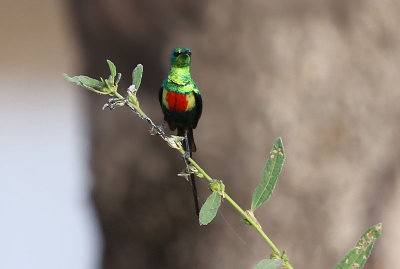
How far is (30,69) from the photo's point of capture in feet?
3.76

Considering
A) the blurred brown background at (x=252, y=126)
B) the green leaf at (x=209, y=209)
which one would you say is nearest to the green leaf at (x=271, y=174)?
the green leaf at (x=209, y=209)

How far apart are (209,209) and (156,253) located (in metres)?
0.50

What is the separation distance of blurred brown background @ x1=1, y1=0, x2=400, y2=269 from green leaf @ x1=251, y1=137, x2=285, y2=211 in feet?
1.22

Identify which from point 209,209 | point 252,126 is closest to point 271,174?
point 209,209

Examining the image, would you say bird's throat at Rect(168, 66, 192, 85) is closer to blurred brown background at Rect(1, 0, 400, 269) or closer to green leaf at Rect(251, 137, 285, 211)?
green leaf at Rect(251, 137, 285, 211)

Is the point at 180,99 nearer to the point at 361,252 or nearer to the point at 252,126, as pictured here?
the point at 361,252

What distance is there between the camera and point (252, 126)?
0.65 m

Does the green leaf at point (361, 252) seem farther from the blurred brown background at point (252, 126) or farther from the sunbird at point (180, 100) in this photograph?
the blurred brown background at point (252, 126)

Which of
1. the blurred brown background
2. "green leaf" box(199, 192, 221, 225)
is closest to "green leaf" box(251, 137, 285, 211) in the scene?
"green leaf" box(199, 192, 221, 225)

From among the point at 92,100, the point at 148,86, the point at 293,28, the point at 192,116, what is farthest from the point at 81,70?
the point at 192,116

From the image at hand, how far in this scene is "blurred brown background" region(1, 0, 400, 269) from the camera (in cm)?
62

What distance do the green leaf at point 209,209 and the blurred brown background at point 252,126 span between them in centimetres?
39

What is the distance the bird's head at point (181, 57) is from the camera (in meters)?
0.25

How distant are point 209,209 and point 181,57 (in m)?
0.07
